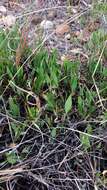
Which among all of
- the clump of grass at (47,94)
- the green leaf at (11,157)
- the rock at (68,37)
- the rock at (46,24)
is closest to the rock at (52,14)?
the rock at (46,24)

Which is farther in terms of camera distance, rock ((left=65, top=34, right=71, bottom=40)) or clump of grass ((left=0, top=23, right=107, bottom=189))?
rock ((left=65, top=34, right=71, bottom=40))

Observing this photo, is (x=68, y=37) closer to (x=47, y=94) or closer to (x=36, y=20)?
(x=36, y=20)

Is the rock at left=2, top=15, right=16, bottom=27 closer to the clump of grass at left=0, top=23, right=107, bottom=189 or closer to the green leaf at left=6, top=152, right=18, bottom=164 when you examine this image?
the clump of grass at left=0, top=23, right=107, bottom=189

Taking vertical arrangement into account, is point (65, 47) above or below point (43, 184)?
above

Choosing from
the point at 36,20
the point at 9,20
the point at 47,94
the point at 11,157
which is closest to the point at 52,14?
the point at 36,20

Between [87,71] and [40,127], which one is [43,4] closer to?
[87,71]

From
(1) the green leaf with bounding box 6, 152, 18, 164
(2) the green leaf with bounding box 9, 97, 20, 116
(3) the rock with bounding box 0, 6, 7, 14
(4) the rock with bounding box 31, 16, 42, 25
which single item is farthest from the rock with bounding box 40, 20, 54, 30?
(1) the green leaf with bounding box 6, 152, 18, 164

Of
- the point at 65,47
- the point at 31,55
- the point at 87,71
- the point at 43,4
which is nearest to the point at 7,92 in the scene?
the point at 31,55
